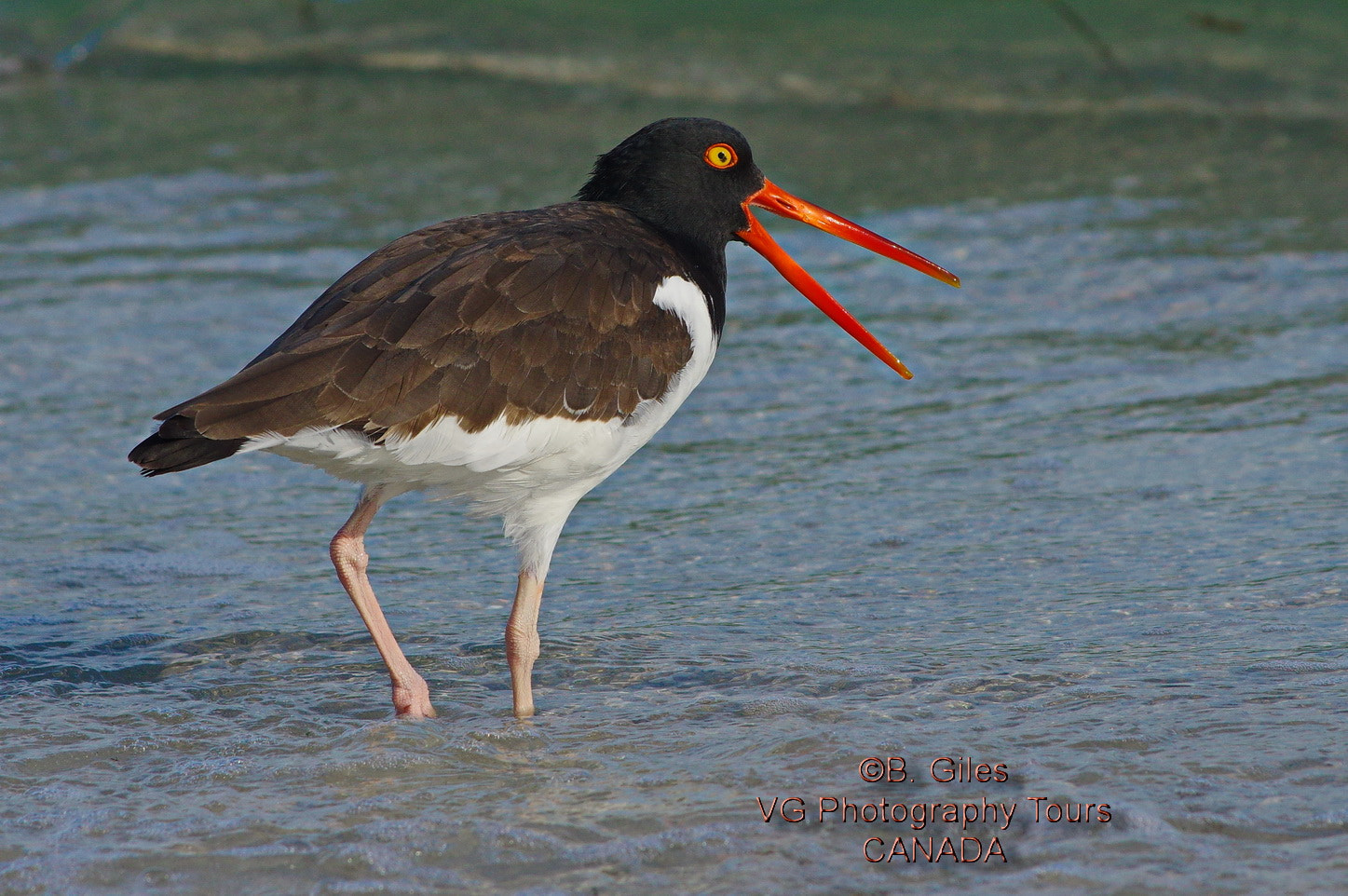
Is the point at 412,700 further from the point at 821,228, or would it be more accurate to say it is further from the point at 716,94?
the point at 716,94

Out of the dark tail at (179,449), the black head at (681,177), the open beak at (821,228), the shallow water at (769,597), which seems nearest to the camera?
the shallow water at (769,597)

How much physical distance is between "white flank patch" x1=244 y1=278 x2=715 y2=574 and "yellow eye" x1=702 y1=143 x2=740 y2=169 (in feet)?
1.99

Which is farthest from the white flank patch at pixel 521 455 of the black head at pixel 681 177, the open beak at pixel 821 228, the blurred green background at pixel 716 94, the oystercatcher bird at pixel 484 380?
the blurred green background at pixel 716 94

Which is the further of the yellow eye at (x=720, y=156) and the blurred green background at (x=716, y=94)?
the blurred green background at (x=716, y=94)

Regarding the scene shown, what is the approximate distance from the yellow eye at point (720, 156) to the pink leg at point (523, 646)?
1603 mm

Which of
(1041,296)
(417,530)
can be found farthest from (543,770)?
(1041,296)

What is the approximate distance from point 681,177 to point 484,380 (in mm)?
1281

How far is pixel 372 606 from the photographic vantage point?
4477mm

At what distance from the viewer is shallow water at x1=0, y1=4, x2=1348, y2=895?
354 cm

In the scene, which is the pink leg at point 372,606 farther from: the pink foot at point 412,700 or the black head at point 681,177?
the black head at point 681,177

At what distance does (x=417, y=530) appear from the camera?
5.68 metres

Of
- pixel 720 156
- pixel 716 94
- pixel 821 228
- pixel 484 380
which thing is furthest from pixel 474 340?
pixel 716 94

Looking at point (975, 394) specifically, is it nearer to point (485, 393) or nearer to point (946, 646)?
point (946, 646)

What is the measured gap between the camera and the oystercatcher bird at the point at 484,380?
13.1 ft
